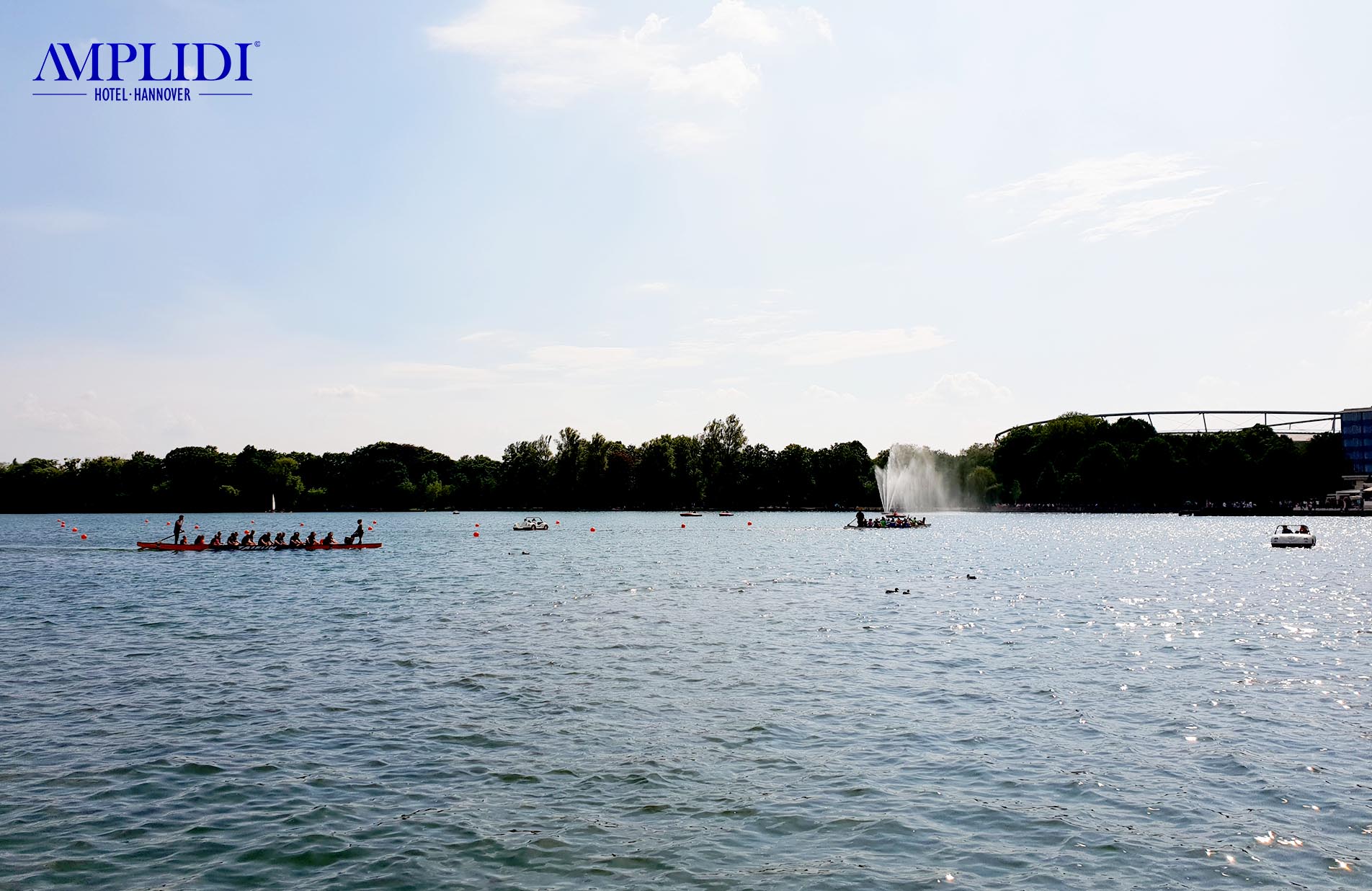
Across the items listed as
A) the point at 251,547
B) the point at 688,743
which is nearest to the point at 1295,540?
the point at 688,743

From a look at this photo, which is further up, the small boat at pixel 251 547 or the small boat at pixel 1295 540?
the small boat at pixel 251 547

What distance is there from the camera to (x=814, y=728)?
2122 cm

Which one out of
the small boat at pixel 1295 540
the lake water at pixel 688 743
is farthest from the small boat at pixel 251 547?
the small boat at pixel 1295 540

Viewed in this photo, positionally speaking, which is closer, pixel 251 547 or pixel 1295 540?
pixel 251 547

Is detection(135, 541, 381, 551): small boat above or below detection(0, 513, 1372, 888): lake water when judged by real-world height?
above

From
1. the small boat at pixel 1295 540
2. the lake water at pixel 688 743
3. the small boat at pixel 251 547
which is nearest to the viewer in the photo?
the lake water at pixel 688 743

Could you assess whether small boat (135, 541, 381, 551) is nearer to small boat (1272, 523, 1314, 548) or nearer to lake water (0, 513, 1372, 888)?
lake water (0, 513, 1372, 888)

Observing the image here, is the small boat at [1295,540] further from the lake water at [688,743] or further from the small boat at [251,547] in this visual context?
the small boat at [251,547]

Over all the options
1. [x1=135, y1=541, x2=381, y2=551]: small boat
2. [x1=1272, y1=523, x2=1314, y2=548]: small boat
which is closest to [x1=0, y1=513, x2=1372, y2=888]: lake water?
[x1=135, y1=541, x2=381, y2=551]: small boat

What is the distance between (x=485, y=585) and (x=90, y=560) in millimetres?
41873

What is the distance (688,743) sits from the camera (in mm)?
19953

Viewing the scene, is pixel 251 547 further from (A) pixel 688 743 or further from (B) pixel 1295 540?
(B) pixel 1295 540

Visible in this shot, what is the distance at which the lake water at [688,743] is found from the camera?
545 inches

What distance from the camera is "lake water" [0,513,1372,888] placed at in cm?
1384
